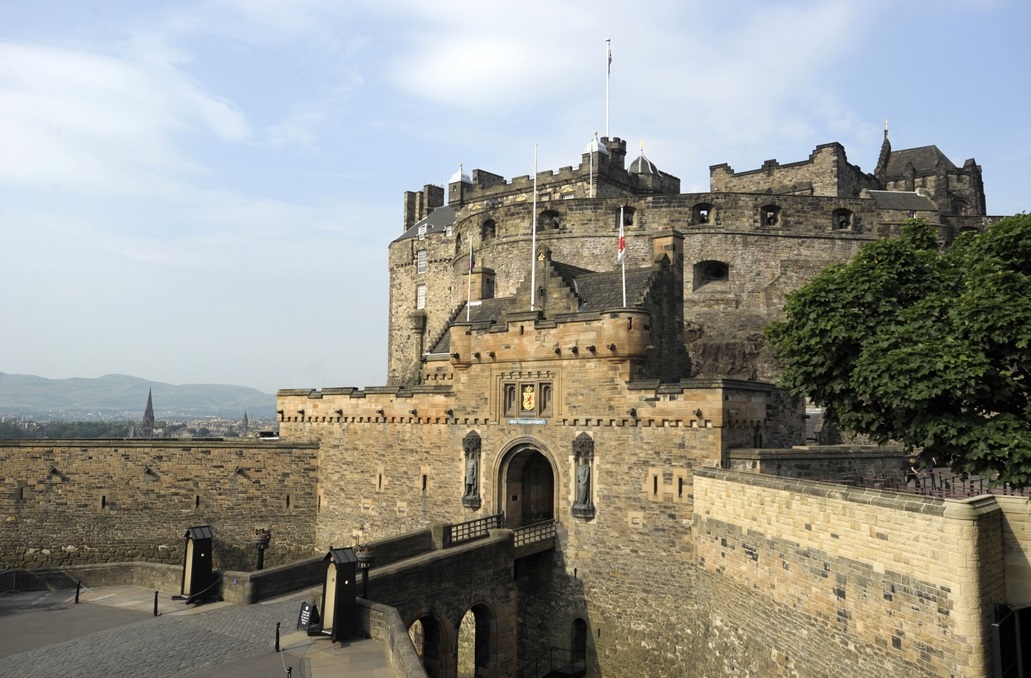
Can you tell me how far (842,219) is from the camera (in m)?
39.8

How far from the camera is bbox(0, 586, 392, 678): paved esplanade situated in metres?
15.7

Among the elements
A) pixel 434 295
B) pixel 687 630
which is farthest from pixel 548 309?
pixel 434 295

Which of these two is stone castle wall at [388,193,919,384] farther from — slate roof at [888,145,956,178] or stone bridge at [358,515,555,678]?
slate roof at [888,145,956,178]

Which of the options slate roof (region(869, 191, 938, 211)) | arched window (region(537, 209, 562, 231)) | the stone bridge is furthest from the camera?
slate roof (region(869, 191, 938, 211))

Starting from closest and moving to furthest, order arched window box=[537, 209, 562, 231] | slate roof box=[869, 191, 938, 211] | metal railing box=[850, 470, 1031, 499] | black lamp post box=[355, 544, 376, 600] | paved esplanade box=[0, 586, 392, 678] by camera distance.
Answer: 1. paved esplanade box=[0, 586, 392, 678]
2. black lamp post box=[355, 544, 376, 600]
3. metal railing box=[850, 470, 1031, 499]
4. arched window box=[537, 209, 562, 231]
5. slate roof box=[869, 191, 938, 211]

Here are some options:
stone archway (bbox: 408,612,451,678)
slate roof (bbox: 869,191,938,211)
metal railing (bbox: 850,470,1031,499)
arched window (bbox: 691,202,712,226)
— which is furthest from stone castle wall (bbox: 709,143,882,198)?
stone archway (bbox: 408,612,451,678)

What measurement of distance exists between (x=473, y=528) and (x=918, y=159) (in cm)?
4861

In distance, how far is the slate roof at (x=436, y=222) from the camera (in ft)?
191

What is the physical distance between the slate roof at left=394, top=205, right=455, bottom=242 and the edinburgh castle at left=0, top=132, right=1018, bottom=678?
62.7 ft

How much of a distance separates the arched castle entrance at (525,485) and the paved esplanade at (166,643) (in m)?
7.86

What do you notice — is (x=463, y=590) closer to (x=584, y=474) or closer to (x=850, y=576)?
(x=584, y=474)

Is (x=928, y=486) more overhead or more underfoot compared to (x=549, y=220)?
more underfoot

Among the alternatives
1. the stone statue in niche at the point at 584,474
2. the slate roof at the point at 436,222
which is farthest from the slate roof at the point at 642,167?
the stone statue in niche at the point at 584,474

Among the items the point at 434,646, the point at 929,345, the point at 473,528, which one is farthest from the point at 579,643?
the point at 929,345
